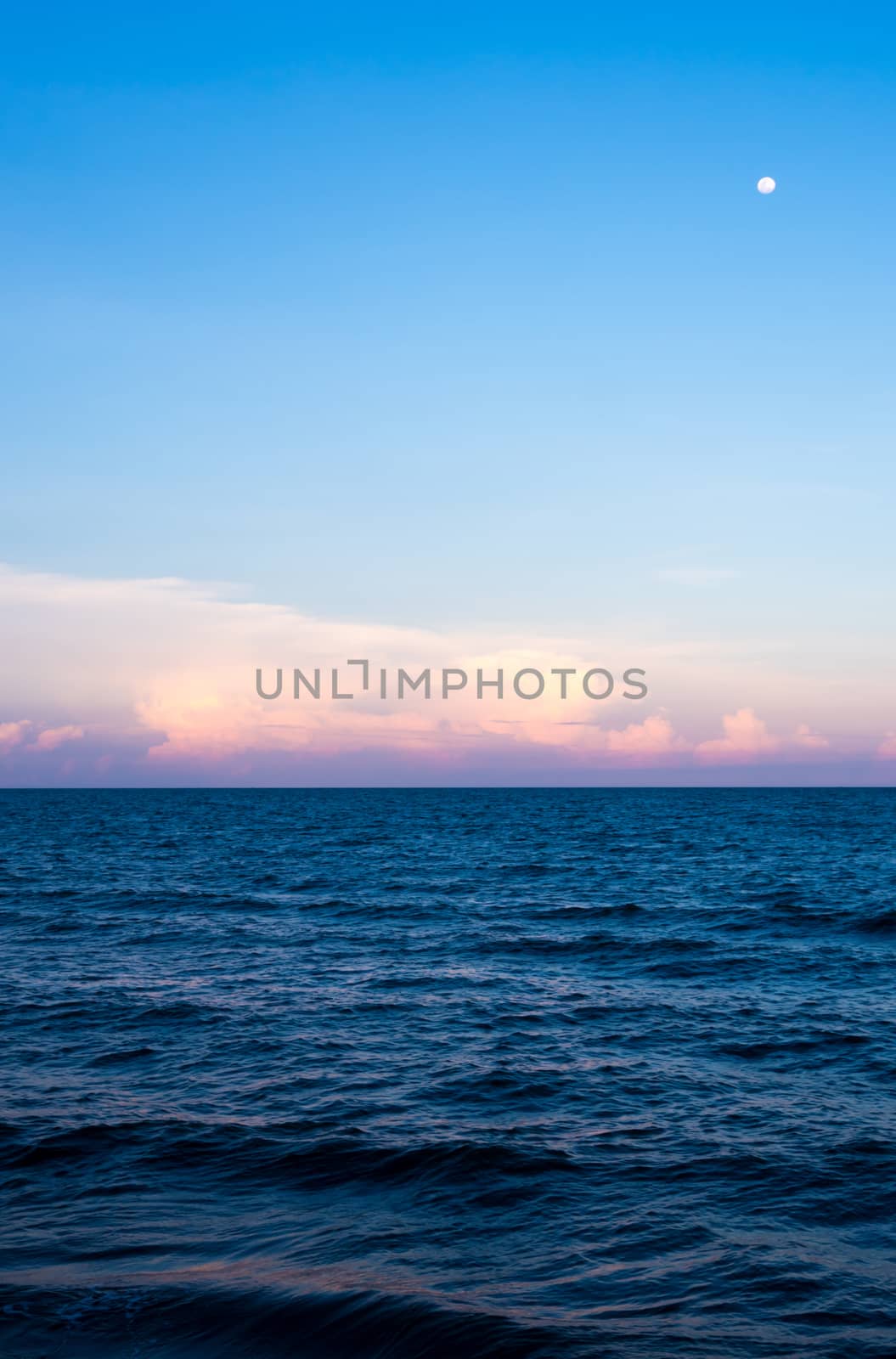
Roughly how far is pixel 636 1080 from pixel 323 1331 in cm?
853

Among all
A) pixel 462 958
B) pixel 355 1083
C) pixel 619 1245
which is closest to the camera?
pixel 619 1245

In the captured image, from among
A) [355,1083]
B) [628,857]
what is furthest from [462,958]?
[628,857]

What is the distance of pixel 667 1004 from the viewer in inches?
852

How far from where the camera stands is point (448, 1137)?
546 inches

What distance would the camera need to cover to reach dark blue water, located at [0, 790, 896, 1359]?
9352 millimetres

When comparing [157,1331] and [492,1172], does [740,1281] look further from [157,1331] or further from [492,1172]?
[157,1331]

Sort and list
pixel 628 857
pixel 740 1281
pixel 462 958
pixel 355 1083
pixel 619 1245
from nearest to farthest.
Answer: pixel 740 1281 < pixel 619 1245 < pixel 355 1083 < pixel 462 958 < pixel 628 857

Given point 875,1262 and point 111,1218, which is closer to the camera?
point 875,1262

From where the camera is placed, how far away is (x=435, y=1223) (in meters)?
11.3

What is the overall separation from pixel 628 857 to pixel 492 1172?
49022 mm

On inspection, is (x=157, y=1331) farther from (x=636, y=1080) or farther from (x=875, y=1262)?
(x=636, y=1080)

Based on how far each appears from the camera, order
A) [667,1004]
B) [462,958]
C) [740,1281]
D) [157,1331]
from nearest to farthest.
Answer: [157,1331] < [740,1281] < [667,1004] < [462,958]

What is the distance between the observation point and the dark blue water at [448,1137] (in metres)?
9.35

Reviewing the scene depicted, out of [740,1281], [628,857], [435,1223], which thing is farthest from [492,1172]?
[628,857]
